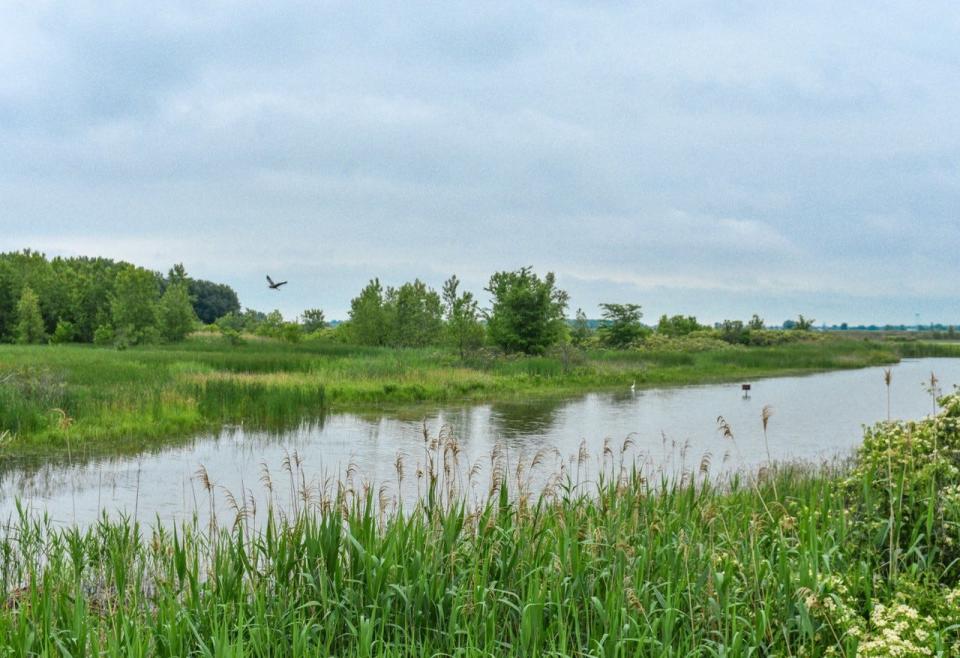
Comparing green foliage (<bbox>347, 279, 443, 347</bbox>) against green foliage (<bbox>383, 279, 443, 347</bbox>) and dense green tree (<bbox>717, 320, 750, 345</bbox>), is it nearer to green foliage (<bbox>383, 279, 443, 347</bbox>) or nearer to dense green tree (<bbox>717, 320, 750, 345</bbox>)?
green foliage (<bbox>383, 279, 443, 347</bbox>)

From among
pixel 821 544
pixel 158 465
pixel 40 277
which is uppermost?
pixel 40 277

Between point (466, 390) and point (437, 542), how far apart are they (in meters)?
19.8

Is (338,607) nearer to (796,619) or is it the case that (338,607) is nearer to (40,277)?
(796,619)

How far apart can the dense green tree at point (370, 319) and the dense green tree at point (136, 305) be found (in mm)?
12468

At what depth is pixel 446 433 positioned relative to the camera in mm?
14258

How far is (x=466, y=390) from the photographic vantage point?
80.2ft

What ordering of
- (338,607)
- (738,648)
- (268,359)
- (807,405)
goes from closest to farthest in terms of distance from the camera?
(738,648) → (338,607) → (807,405) → (268,359)

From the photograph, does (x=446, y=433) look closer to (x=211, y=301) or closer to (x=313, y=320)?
(x=313, y=320)

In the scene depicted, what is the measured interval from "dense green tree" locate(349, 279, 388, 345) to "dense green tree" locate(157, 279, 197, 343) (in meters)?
12.6

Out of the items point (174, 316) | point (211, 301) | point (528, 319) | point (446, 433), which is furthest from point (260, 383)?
point (211, 301)

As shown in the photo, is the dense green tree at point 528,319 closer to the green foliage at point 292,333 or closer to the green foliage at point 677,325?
the green foliage at point 292,333

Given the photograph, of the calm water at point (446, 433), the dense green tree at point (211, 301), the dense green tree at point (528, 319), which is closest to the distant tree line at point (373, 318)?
the dense green tree at point (528, 319)

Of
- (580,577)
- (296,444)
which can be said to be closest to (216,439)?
(296,444)

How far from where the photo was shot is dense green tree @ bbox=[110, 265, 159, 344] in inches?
1777
